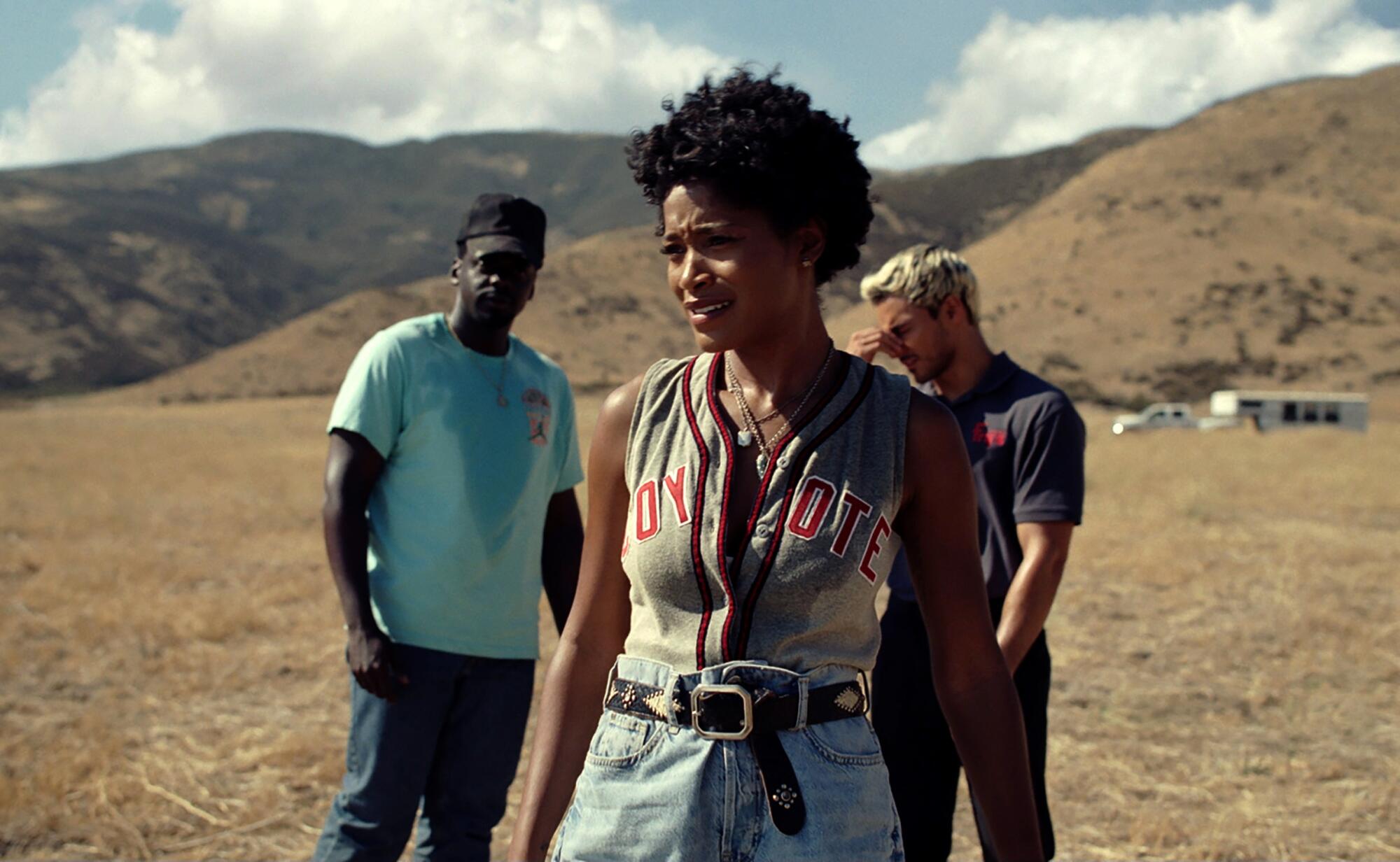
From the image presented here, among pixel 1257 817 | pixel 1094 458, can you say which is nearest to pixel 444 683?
pixel 1257 817

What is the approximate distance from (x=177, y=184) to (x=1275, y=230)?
543 ft

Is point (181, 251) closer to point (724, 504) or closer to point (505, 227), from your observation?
point (505, 227)

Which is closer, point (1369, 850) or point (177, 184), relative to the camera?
point (1369, 850)

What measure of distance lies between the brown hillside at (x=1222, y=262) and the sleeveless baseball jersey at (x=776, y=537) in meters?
47.9

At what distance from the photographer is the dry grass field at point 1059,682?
4715mm

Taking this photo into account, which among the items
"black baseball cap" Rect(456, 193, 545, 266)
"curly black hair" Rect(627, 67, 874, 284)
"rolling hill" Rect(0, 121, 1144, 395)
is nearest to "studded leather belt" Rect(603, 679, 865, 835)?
"curly black hair" Rect(627, 67, 874, 284)

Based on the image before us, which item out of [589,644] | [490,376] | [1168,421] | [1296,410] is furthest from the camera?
[1296,410]

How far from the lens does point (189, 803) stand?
4.88 m

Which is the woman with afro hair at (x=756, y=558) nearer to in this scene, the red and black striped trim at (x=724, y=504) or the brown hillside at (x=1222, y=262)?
the red and black striped trim at (x=724, y=504)

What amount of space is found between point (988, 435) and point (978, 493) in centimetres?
17

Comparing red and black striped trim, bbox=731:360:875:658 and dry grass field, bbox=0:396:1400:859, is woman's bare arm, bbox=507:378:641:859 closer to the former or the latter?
red and black striped trim, bbox=731:360:875:658

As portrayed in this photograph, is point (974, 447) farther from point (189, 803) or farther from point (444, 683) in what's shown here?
point (189, 803)

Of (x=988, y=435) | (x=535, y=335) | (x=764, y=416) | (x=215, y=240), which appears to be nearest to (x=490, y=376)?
(x=988, y=435)

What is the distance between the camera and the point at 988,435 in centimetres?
319
